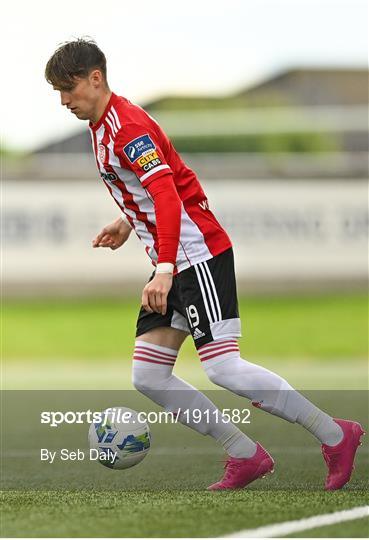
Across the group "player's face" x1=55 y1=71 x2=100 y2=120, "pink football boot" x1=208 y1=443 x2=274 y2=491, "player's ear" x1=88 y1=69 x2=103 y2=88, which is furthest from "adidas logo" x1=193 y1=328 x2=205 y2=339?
"player's ear" x1=88 y1=69 x2=103 y2=88

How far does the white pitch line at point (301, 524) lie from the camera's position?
165 inches

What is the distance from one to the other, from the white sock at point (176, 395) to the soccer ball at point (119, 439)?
0.65 feet

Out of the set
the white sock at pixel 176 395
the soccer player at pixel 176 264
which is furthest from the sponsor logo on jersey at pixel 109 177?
the white sock at pixel 176 395

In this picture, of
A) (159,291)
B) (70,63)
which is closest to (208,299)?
(159,291)

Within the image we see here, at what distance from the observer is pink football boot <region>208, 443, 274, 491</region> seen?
5469 millimetres

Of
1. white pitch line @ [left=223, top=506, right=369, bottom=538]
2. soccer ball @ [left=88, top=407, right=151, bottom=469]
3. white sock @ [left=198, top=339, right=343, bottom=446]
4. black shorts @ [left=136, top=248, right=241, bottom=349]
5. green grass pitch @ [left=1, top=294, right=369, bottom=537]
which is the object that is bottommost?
green grass pitch @ [left=1, top=294, right=369, bottom=537]

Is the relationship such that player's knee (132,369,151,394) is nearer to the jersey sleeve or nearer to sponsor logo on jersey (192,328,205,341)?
sponsor logo on jersey (192,328,205,341)

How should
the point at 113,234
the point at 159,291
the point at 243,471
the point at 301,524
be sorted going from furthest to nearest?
1. the point at 113,234
2. the point at 243,471
3. the point at 159,291
4. the point at 301,524

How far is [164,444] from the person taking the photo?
7.48 meters

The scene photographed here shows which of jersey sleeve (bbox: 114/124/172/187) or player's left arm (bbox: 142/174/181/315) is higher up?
jersey sleeve (bbox: 114/124/172/187)

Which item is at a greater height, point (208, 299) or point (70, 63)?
point (70, 63)

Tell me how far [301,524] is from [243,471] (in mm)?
1120

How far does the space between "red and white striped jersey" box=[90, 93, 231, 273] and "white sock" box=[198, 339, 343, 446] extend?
1.31ft

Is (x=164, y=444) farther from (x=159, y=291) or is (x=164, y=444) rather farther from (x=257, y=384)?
(x=159, y=291)
